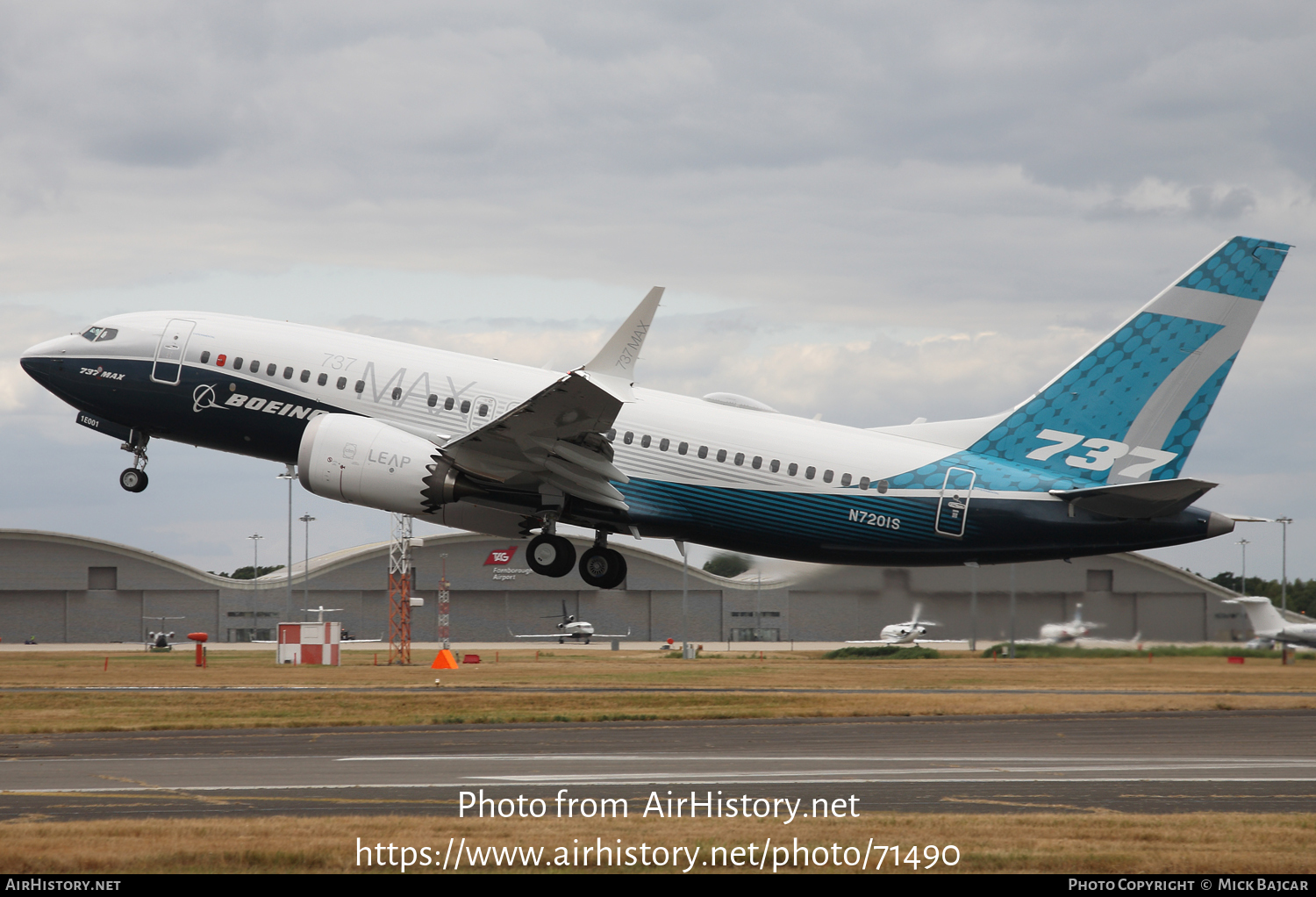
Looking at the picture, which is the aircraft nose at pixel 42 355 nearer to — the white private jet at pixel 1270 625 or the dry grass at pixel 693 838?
the dry grass at pixel 693 838

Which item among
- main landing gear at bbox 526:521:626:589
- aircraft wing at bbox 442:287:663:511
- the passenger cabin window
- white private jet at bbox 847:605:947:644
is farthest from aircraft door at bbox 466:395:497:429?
the passenger cabin window

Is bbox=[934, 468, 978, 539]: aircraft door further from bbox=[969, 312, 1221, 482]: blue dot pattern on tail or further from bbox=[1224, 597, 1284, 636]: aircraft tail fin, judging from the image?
bbox=[1224, 597, 1284, 636]: aircraft tail fin

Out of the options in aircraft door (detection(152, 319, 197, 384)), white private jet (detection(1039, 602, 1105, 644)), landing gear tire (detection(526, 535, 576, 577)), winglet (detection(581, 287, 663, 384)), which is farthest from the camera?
white private jet (detection(1039, 602, 1105, 644))

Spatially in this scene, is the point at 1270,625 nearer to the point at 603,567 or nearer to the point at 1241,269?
the point at 1241,269

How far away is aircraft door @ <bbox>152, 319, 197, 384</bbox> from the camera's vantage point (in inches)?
1356

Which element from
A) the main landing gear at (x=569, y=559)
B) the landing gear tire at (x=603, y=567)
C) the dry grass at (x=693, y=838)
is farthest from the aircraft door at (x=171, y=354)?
the dry grass at (x=693, y=838)

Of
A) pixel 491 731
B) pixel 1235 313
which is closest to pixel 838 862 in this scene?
pixel 491 731

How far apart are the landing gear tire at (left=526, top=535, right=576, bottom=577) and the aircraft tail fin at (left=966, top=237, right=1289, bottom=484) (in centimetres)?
1148

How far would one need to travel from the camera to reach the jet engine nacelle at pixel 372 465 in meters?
31.8

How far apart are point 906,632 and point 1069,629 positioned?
9.84 meters

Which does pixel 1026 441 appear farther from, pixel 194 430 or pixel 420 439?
pixel 194 430

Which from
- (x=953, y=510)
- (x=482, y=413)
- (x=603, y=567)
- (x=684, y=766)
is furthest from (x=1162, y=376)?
(x=482, y=413)

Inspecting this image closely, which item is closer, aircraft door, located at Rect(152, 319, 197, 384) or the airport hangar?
aircraft door, located at Rect(152, 319, 197, 384)

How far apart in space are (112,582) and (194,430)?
261 feet
